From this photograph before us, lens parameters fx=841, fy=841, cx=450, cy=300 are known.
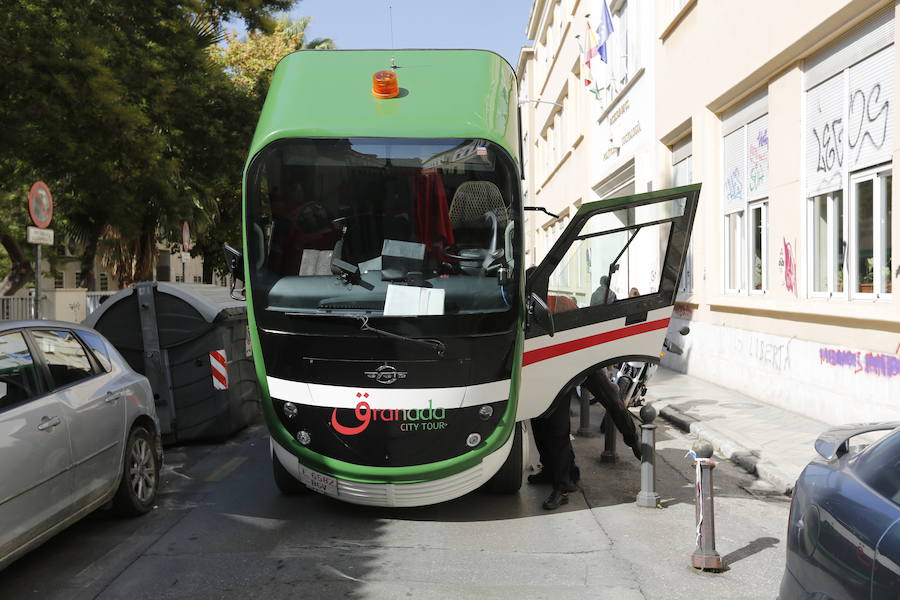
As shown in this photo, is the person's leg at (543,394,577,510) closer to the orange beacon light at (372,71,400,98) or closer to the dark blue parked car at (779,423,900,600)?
the orange beacon light at (372,71,400,98)

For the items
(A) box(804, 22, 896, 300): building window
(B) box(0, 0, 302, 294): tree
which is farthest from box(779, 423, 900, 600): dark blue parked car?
(B) box(0, 0, 302, 294): tree

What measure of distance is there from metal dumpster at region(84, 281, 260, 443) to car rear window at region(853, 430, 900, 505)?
7.11 metres

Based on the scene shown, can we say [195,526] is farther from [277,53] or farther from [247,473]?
[277,53]

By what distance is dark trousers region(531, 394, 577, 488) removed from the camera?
21.6 feet

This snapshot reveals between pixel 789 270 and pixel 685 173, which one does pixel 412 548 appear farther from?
pixel 685 173

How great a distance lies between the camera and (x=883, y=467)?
294 centimetres

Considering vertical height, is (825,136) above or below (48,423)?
above

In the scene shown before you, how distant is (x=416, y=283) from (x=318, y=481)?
155cm

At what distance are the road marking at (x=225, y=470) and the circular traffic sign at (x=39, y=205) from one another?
377cm

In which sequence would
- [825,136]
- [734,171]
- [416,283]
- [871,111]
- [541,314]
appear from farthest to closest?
[734,171]
[825,136]
[871,111]
[541,314]
[416,283]

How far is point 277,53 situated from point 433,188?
96.7ft

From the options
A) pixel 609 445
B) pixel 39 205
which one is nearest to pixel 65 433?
pixel 609 445

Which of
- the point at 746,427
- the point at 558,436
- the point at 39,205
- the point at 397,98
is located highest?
the point at 397,98

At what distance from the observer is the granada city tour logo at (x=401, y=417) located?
5781mm
